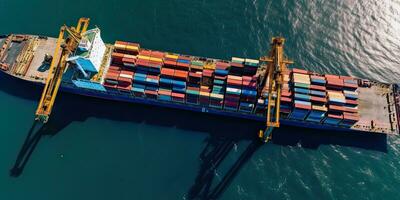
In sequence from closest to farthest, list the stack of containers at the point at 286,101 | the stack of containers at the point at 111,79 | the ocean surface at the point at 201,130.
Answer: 1. the ocean surface at the point at 201,130
2. the stack of containers at the point at 286,101
3. the stack of containers at the point at 111,79

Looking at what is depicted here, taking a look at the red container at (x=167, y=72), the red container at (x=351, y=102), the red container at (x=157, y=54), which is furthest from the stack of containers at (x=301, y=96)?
the red container at (x=157, y=54)

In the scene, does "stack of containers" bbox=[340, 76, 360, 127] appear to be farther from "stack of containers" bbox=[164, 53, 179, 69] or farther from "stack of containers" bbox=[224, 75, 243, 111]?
"stack of containers" bbox=[164, 53, 179, 69]

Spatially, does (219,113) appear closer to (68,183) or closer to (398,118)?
(68,183)

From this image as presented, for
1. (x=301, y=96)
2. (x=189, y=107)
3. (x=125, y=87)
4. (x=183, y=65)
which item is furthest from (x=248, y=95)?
(x=125, y=87)

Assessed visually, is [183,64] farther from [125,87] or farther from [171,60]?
[125,87]

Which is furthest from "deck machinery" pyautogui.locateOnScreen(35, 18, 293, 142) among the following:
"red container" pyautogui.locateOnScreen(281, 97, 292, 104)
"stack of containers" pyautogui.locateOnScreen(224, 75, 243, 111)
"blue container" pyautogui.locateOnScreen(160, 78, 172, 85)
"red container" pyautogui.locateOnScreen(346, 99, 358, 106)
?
"blue container" pyautogui.locateOnScreen(160, 78, 172, 85)

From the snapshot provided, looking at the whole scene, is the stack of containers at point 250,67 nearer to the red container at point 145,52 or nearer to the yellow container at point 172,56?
the yellow container at point 172,56

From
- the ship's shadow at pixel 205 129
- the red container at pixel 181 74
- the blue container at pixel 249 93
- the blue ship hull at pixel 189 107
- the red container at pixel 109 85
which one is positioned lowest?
the ship's shadow at pixel 205 129
